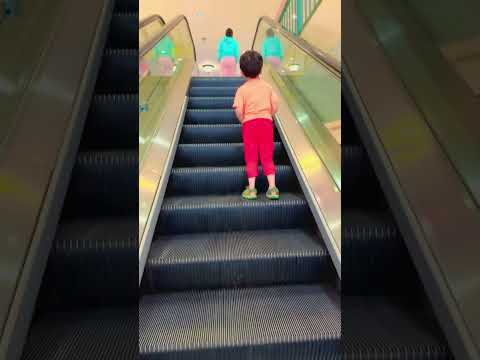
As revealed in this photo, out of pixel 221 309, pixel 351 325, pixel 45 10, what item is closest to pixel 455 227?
pixel 351 325

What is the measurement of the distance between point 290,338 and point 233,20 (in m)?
10.8

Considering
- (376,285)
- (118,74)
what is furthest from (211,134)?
(376,285)

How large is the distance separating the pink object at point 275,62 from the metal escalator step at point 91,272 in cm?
372

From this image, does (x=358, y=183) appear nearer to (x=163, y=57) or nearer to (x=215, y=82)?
(x=163, y=57)

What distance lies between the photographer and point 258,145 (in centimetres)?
285

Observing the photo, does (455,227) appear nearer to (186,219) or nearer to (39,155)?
(186,219)

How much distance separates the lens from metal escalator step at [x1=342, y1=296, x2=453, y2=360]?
4.30 feet

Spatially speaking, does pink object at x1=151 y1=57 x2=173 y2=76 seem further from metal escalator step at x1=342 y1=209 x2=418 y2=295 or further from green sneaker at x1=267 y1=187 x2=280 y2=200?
metal escalator step at x1=342 y1=209 x2=418 y2=295

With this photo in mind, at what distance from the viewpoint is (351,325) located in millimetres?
1448

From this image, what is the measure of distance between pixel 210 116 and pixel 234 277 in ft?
7.83

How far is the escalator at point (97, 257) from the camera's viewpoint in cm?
135

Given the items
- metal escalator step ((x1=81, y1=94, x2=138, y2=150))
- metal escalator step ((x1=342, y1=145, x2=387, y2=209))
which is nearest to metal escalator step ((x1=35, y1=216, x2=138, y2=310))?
metal escalator step ((x1=81, y1=94, x2=138, y2=150))

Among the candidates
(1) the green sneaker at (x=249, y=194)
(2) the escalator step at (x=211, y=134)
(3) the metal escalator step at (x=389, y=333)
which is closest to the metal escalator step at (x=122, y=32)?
(2) the escalator step at (x=211, y=134)

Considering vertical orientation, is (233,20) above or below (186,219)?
above
